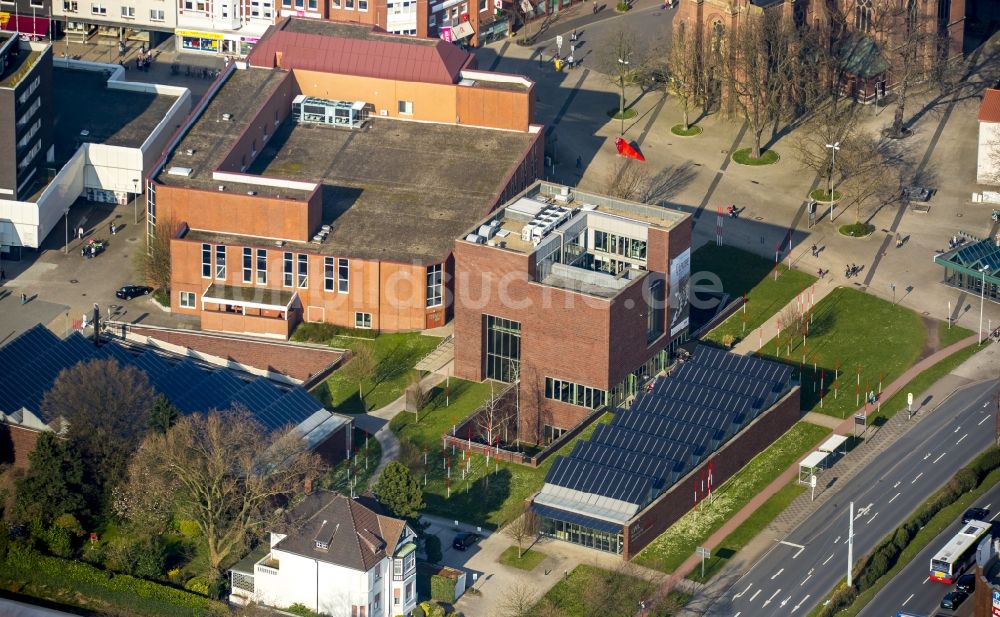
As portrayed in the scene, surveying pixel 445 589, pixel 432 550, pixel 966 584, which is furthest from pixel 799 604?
pixel 432 550

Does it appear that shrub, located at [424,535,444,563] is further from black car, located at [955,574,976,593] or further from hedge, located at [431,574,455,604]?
black car, located at [955,574,976,593]

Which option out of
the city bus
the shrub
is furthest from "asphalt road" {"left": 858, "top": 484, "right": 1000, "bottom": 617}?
the shrub

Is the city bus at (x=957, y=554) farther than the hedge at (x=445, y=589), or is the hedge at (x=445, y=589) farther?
the hedge at (x=445, y=589)

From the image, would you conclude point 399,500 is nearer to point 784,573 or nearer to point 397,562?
point 397,562

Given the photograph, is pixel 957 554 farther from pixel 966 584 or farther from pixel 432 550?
pixel 432 550

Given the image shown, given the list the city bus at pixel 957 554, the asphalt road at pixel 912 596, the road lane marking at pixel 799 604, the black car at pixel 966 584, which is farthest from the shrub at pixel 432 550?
the black car at pixel 966 584

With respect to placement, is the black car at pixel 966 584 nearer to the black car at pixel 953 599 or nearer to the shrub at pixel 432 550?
the black car at pixel 953 599
